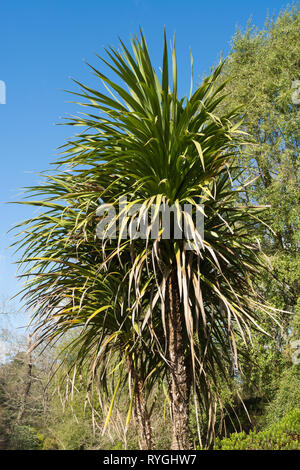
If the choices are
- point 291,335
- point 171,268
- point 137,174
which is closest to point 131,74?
point 137,174

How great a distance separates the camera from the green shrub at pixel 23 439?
60.1 ft

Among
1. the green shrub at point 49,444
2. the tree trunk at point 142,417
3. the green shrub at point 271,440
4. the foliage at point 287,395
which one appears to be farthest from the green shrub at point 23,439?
the tree trunk at point 142,417

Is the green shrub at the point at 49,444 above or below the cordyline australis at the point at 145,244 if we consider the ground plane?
below

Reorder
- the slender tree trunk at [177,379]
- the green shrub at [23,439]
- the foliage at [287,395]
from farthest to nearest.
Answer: the green shrub at [23,439], the foliage at [287,395], the slender tree trunk at [177,379]

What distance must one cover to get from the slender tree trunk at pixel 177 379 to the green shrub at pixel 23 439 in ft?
57.2

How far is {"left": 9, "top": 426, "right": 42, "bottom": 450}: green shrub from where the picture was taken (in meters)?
18.3

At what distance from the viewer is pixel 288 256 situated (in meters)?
9.86

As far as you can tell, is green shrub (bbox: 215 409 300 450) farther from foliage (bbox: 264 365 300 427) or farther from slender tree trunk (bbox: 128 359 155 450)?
foliage (bbox: 264 365 300 427)

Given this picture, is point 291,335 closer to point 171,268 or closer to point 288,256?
point 288,256

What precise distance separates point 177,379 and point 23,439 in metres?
17.7

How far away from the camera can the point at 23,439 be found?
18.4 m

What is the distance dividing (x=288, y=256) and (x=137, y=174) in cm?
692

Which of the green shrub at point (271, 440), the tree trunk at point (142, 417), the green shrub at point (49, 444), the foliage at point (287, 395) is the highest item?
the tree trunk at point (142, 417)

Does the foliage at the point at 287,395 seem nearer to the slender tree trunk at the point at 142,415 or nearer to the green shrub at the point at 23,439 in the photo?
the slender tree trunk at the point at 142,415
